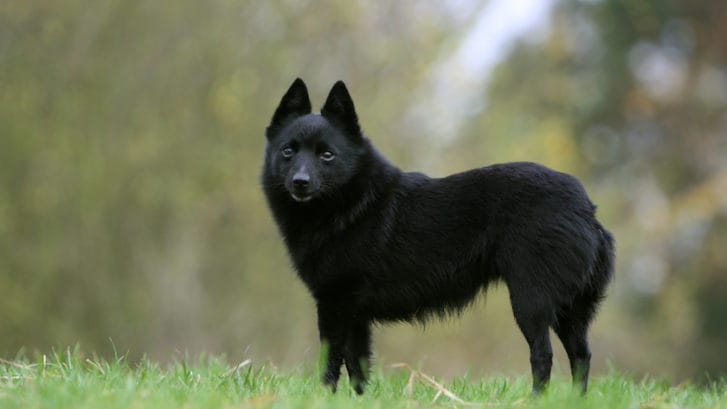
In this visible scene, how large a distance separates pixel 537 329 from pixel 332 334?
1159mm

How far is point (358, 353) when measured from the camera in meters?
5.86

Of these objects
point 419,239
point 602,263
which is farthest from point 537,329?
point 419,239

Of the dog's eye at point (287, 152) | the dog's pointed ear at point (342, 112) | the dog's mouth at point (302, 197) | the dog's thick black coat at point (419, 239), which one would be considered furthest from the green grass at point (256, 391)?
the dog's pointed ear at point (342, 112)

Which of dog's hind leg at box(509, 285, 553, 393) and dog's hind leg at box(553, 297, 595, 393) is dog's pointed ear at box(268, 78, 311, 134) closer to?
dog's hind leg at box(509, 285, 553, 393)

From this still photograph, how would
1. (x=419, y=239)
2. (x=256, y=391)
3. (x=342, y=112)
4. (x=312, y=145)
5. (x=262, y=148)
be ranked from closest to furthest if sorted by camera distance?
1. (x=256, y=391)
2. (x=419, y=239)
3. (x=312, y=145)
4. (x=342, y=112)
5. (x=262, y=148)

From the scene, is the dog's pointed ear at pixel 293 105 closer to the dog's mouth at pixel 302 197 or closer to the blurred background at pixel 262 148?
the dog's mouth at pixel 302 197

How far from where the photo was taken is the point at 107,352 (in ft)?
54.5

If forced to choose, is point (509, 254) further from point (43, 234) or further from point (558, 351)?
point (558, 351)

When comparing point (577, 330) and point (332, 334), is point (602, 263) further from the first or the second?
point (332, 334)

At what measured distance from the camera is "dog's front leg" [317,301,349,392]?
5539 millimetres

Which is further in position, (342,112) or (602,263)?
(342,112)

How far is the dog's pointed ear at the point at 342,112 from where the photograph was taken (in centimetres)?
596

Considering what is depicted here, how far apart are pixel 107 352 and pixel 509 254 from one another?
41.0 ft

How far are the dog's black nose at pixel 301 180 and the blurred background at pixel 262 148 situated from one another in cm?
830
